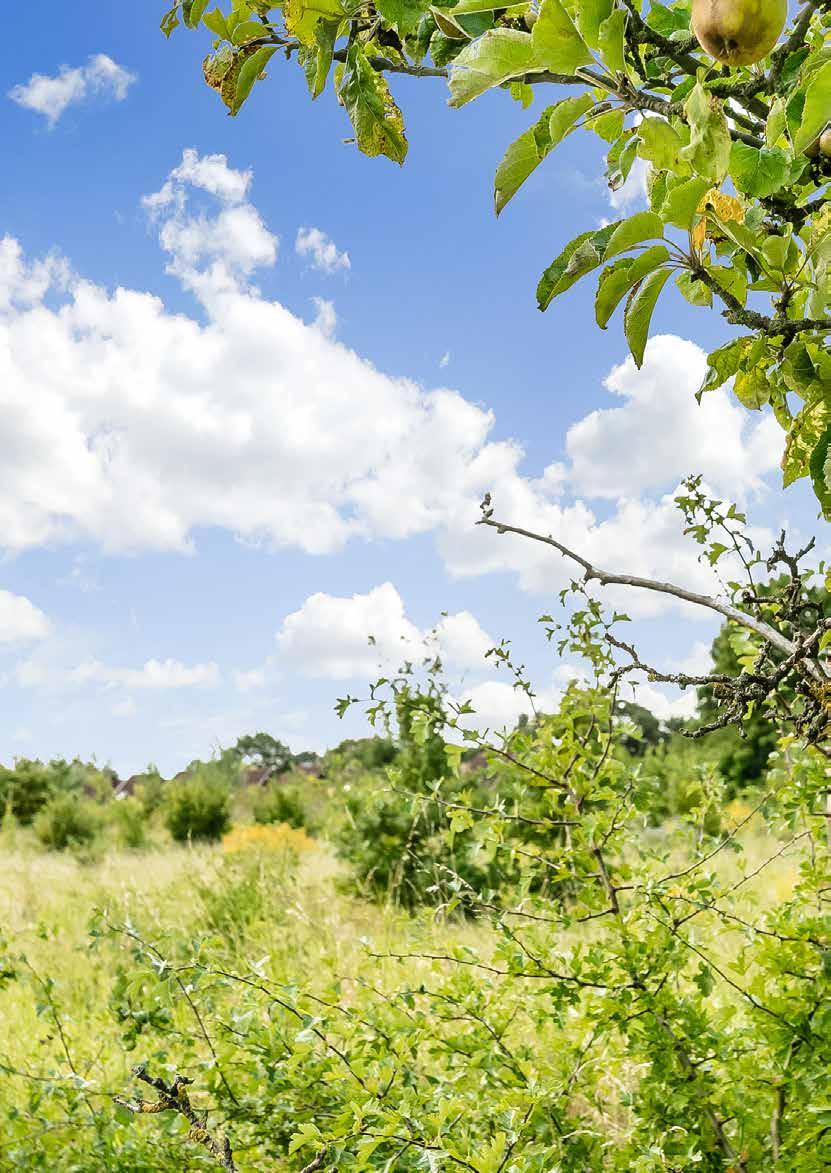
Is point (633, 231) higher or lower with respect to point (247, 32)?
lower

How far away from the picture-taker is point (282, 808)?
1281cm

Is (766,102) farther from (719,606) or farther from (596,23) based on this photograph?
(719,606)

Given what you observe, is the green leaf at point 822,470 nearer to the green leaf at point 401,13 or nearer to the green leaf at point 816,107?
the green leaf at point 816,107

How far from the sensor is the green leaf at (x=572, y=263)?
709 mm

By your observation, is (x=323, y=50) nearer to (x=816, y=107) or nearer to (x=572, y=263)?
(x=572, y=263)

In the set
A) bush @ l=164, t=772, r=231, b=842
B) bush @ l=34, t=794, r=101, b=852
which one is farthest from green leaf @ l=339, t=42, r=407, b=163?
bush @ l=34, t=794, r=101, b=852

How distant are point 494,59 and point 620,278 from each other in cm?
19

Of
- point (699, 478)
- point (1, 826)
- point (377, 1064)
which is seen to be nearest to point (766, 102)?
point (699, 478)

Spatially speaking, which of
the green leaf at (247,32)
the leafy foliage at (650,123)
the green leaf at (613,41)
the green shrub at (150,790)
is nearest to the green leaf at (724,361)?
the leafy foliage at (650,123)

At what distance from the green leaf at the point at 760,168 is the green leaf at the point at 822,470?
0.24 metres

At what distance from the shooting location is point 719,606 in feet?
3.98

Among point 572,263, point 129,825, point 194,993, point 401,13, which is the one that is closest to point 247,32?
point 401,13

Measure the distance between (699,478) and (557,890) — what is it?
4.94 m

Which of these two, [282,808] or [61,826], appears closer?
[282,808]
